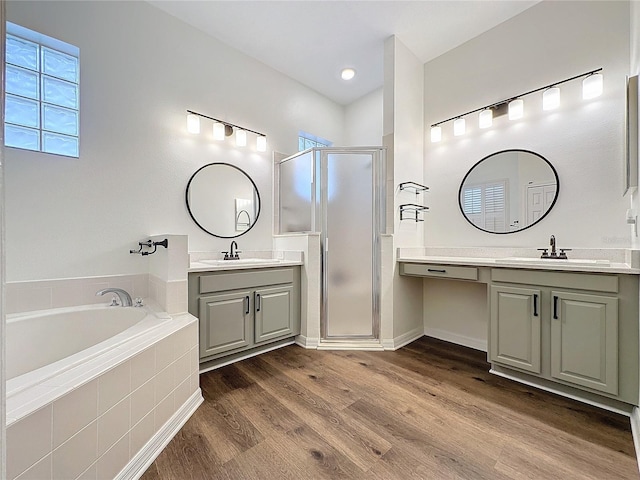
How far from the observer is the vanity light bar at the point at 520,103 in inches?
79.3

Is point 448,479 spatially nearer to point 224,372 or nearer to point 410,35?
point 224,372

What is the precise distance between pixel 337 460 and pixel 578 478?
102 cm

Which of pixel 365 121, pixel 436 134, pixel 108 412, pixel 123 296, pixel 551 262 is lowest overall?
pixel 108 412

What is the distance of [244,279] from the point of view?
7.55ft

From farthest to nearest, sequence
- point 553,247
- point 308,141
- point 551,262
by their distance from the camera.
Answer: point 308,141, point 553,247, point 551,262

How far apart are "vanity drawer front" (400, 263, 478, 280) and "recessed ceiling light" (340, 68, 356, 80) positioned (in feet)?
7.58

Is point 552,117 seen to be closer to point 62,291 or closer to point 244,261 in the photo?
point 244,261

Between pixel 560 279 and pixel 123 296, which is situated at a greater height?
pixel 560 279

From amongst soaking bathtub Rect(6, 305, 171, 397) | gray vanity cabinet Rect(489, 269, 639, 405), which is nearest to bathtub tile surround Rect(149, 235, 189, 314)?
soaking bathtub Rect(6, 305, 171, 397)

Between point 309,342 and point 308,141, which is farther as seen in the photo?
point 308,141

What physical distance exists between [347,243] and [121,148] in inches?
79.6

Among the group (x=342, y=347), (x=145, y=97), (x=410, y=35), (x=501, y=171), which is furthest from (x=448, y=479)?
(x=410, y=35)

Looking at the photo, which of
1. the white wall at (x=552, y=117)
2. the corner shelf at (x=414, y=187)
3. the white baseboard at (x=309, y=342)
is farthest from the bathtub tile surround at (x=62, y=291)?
the white wall at (x=552, y=117)

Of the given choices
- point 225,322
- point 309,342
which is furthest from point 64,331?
point 309,342
